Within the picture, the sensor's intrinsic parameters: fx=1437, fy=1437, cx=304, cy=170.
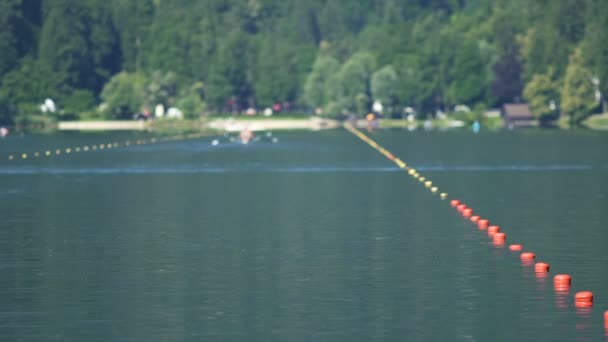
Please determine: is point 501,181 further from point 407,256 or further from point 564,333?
point 564,333

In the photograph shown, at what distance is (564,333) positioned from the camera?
23.5 metres

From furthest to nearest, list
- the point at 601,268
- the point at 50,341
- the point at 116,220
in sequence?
the point at 116,220 < the point at 601,268 < the point at 50,341

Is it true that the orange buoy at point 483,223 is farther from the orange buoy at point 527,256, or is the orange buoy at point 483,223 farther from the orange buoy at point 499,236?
the orange buoy at point 527,256

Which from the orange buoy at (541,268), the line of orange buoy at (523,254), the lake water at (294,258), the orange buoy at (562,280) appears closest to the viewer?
the lake water at (294,258)

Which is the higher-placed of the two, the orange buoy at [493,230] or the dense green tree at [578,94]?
the orange buoy at [493,230]

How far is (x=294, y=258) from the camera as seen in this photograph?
33969 mm

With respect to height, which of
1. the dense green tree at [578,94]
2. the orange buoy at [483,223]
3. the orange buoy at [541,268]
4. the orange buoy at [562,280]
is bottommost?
the dense green tree at [578,94]

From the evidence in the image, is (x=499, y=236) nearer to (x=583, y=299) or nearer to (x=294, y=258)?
(x=294, y=258)

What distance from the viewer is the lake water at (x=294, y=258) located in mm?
24625

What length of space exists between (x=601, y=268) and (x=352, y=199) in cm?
2278

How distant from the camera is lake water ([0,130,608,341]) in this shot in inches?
969

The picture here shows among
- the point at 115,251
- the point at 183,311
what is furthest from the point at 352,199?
the point at 183,311

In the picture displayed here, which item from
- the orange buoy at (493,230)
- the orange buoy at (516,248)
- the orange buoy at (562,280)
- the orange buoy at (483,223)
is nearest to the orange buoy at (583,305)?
the orange buoy at (562,280)

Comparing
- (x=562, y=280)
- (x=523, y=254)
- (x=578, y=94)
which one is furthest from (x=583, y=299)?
(x=578, y=94)
